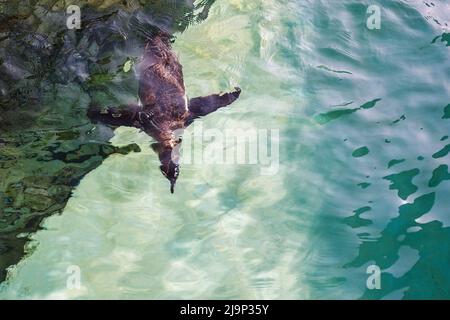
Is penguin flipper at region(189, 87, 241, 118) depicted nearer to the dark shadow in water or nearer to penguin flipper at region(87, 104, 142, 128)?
penguin flipper at region(87, 104, 142, 128)

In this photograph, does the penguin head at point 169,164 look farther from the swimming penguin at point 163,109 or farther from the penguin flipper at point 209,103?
the penguin flipper at point 209,103

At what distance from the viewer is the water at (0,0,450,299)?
557cm

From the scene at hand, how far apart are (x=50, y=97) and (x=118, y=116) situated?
900mm

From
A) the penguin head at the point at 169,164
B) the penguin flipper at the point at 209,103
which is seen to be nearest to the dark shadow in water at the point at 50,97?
the penguin head at the point at 169,164

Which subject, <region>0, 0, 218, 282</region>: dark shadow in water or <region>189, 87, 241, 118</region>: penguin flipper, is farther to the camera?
<region>189, 87, 241, 118</region>: penguin flipper

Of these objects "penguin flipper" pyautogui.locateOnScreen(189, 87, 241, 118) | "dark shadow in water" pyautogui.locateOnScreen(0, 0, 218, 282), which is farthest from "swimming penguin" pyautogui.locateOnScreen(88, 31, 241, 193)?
"dark shadow in water" pyautogui.locateOnScreen(0, 0, 218, 282)

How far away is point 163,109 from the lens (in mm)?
6195

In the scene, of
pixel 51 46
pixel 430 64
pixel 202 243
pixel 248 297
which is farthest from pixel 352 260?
pixel 51 46

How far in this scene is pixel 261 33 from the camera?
7.59m

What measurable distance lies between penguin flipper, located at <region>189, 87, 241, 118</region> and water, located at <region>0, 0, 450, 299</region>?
29cm

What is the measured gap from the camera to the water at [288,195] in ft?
18.3

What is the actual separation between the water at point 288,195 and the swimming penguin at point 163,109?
0.92ft
